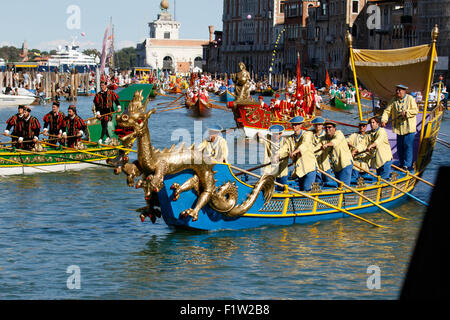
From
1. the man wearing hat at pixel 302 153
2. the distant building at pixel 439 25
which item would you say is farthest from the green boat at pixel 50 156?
the distant building at pixel 439 25

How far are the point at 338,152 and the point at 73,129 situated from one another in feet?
26.2

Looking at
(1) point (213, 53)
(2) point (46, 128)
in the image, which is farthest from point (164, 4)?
(2) point (46, 128)

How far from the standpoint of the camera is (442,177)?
6.63 ft

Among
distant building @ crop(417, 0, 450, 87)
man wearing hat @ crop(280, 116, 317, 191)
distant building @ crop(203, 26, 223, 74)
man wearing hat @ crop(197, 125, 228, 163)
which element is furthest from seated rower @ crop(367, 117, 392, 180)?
distant building @ crop(203, 26, 223, 74)

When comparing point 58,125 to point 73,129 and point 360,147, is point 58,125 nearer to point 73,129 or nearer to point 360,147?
point 73,129

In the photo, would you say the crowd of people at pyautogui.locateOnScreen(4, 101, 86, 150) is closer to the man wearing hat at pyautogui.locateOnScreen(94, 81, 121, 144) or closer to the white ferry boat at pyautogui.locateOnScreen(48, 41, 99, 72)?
the man wearing hat at pyautogui.locateOnScreen(94, 81, 121, 144)

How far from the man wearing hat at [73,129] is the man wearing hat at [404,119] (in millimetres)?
7991

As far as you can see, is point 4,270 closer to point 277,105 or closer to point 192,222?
point 192,222

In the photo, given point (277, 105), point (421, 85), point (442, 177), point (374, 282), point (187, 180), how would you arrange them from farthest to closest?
1. point (277, 105)
2. point (421, 85)
3. point (187, 180)
4. point (374, 282)
5. point (442, 177)

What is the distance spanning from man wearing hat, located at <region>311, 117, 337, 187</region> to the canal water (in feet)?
3.20

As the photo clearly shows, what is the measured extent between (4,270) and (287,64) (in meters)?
109

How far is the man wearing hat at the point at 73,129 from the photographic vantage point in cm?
1895

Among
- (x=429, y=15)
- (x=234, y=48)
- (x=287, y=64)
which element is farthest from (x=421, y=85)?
(x=234, y=48)

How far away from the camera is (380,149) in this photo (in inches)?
583
